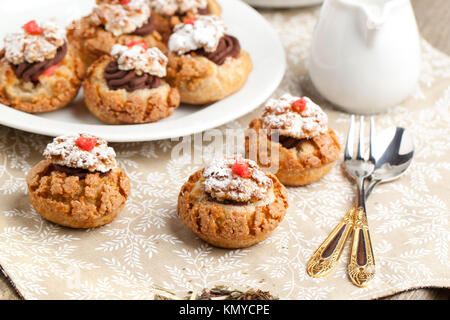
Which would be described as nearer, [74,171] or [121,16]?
[74,171]

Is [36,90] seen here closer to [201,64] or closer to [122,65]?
[122,65]

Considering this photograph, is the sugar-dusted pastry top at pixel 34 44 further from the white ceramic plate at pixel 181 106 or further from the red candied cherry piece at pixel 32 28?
the white ceramic plate at pixel 181 106

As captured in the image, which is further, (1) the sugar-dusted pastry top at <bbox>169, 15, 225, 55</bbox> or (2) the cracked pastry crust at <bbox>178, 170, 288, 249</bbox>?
(1) the sugar-dusted pastry top at <bbox>169, 15, 225, 55</bbox>

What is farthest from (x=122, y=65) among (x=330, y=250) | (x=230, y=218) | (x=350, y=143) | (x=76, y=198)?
(x=330, y=250)

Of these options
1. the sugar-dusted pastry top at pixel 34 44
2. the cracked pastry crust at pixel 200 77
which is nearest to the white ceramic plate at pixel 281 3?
the cracked pastry crust at pixel 200 77

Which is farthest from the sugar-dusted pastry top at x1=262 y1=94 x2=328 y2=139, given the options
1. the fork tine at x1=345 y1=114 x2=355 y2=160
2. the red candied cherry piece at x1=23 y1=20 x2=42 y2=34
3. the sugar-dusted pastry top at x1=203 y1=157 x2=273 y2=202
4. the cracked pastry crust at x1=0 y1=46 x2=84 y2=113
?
the red candied cherry piece at x1=23 y1=20 x2=42 y2=34

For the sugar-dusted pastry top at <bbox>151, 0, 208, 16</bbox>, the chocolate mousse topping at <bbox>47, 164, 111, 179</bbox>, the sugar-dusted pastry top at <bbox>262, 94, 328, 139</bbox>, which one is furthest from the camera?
the sugar-dusted pastry top at <bbox>151, 0, 208, 16</bbox>

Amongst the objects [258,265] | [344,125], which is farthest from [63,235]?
[344,125]

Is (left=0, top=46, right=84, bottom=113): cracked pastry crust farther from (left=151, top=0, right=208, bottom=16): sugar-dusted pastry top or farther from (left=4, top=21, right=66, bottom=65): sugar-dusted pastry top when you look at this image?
(left=151, top=0, right=208, bottom=16): sugar-dusted pastry top
